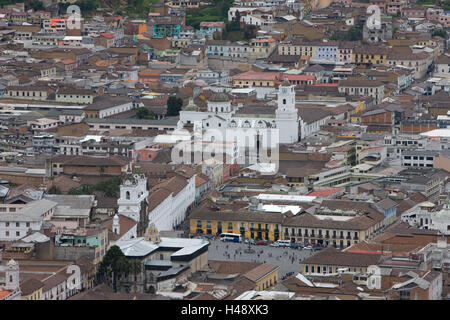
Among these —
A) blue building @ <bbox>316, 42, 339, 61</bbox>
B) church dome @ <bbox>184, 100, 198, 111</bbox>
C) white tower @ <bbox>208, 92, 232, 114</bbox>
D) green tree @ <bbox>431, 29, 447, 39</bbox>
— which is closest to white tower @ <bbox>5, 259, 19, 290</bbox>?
white tower @ <bbox>208, 92, 232, 114</bbox>

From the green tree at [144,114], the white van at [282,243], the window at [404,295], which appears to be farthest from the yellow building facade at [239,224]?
the green tree at [144,114]

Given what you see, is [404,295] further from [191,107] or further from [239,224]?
[191,107]

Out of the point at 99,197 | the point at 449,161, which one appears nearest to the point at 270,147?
the point at 449,161

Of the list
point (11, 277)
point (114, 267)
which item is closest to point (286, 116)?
point (114, 267)

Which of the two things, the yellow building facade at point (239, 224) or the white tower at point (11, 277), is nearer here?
the white tower at point (11, 277)

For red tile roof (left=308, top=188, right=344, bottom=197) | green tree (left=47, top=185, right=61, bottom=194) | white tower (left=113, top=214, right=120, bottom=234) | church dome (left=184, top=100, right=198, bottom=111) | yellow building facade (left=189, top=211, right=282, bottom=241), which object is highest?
white tower (left=113, top=214, right=120, bottom=234)

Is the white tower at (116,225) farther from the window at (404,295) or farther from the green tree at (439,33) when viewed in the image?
the green tree at (439,33)

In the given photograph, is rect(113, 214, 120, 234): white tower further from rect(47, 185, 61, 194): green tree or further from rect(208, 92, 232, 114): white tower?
rect(208, 92, 232, 114): white tower
